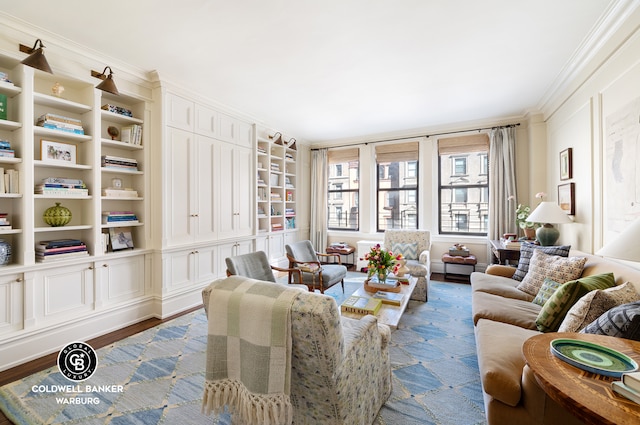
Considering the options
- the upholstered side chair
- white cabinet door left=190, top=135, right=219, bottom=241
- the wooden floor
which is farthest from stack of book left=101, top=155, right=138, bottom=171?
the wooden floor

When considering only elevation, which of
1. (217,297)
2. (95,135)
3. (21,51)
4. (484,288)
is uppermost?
(21,51)

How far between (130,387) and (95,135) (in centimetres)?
243

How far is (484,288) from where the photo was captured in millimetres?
2793

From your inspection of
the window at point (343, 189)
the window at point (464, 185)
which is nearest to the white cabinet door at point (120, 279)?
the window at point (343, 189)

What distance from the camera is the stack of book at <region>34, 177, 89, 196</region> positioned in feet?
8.35

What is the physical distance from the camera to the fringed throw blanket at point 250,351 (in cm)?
117

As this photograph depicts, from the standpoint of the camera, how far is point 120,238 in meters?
3.12

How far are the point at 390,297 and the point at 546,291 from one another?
133 cm

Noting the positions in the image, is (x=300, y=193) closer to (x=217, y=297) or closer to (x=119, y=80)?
(x=119, y=80)

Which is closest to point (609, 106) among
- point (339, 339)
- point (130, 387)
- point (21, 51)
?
point (339, 339)

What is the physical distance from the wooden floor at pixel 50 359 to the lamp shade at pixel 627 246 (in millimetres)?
3369

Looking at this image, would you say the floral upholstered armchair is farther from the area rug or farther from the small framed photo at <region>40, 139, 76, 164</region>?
the small framed photo at <region>40, 139, 76, 164</region>

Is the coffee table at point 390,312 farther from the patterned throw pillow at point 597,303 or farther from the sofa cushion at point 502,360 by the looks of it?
the patterned throw pillow at point 597,303

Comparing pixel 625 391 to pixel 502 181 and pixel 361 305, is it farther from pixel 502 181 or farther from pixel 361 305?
pixel 502 181
